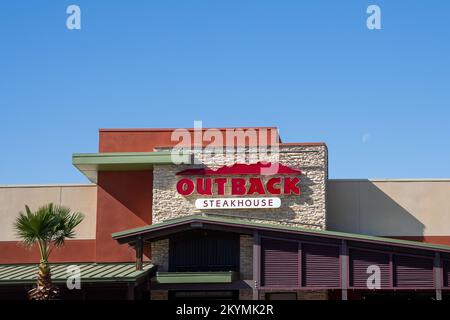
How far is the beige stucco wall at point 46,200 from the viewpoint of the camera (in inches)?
1409

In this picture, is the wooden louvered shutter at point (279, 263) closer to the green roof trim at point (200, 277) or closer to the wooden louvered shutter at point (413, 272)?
the green roof trim at point (200, 277)

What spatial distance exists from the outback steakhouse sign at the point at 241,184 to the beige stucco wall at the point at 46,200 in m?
5.05

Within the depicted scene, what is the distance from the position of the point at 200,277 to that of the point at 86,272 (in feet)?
15.9

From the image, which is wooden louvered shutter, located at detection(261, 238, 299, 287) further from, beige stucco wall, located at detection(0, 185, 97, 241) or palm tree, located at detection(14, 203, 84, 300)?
beige stucco wall, located at detection(0, 185, 97, 241)

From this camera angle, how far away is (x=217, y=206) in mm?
33062

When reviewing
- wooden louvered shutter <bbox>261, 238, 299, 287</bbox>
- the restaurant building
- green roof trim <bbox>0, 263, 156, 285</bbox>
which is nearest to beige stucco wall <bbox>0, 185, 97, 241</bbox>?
the restaurant building

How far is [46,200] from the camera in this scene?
36125mm

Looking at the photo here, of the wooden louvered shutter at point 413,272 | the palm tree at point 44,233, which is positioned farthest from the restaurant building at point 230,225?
the palm tree at point 44,233

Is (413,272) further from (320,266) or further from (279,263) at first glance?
(279,263)

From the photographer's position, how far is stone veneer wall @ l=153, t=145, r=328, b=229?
32.9 metres

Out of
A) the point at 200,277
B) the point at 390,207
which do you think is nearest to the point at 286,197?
the point at 390,207
